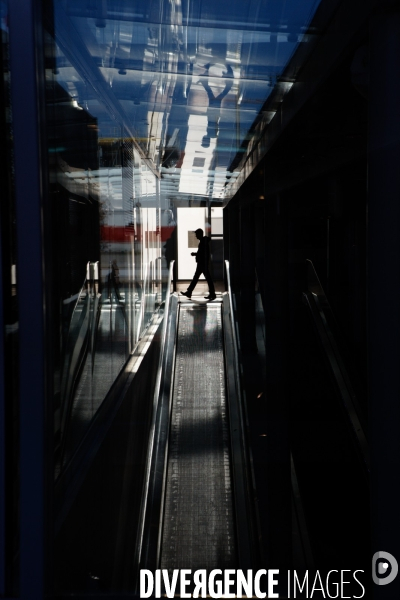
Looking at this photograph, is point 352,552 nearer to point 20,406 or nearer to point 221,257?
point 221,257

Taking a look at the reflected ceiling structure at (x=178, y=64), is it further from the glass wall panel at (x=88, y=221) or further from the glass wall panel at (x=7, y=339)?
the glass wall panel at (x=7, y=339)

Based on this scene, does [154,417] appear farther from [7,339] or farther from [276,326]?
[7,339]

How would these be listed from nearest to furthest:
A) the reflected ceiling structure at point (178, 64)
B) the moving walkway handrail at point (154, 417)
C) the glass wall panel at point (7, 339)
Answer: the glass wall panel at point (7, 339)
the reflected ceiling structure at point (178, 64)
the moving walkway handrail at point (154, 417)

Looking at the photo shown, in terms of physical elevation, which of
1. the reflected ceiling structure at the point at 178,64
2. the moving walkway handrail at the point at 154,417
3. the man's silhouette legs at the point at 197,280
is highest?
the reflected ceiling structure at the point at 178,64

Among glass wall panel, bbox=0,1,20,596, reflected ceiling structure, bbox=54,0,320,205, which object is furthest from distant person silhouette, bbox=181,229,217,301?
glass wall panel, bbox=0,1,20,596

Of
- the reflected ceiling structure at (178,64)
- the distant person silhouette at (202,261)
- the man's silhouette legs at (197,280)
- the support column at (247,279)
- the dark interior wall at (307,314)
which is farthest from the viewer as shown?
the support column at (247,279)

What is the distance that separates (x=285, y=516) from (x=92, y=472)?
4080 mm

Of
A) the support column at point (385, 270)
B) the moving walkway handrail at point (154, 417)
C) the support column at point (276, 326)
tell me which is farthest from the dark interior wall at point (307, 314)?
the moving walkway handrail at point (154, 417)

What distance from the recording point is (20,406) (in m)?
2.17

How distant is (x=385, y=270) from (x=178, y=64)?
3976 mm

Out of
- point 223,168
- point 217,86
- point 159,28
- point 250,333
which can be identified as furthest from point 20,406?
point 250,333

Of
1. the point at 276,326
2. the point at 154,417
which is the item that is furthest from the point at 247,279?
the point at 154,417

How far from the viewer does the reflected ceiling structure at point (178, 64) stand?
12.4ft

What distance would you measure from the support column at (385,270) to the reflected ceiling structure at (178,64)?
117 centimetres
